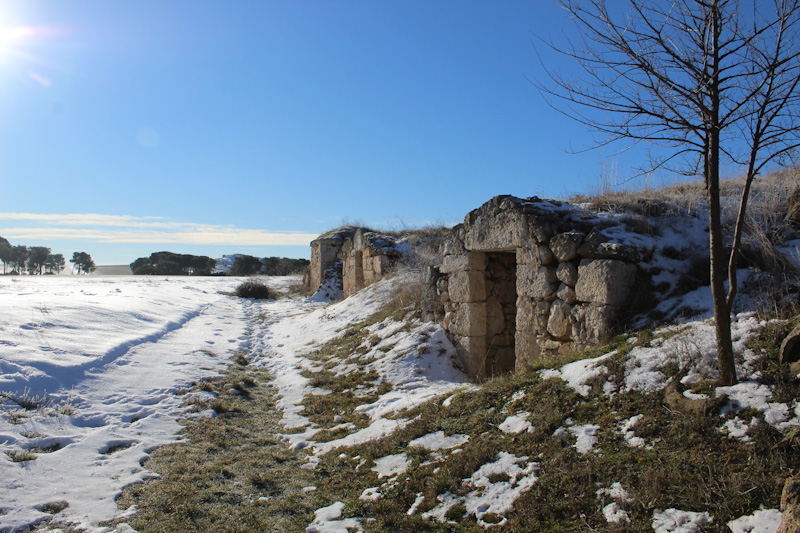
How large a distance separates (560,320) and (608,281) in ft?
2.80

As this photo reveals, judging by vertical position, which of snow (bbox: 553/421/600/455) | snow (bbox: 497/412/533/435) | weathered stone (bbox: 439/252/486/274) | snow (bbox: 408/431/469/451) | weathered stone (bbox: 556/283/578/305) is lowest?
snow (bbox: 408/431/469/451)

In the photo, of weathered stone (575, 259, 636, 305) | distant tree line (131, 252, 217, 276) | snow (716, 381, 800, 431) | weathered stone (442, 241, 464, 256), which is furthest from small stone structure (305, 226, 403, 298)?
distant tree line (131, 252, 217, 276)

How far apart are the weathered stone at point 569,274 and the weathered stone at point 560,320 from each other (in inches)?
11.0

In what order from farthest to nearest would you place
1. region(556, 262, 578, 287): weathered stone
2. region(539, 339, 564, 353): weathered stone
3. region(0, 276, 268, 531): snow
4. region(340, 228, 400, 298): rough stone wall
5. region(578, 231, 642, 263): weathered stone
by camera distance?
region(340, 228, 400, 298): rough stone wall
region(539, 339, 564, 353): weathered stone
region(556, 262, 578, 287): weathered stone
region(578, 231, 642, 263): weathered stone
region(0, 276, 268, 531): snow

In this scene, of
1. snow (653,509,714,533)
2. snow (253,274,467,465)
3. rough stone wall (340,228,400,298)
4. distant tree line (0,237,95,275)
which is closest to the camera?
snow (653,509,714,533)

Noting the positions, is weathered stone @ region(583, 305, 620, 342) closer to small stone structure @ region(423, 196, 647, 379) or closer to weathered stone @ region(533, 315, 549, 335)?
small stone structure @ region(423, 196, 647, 379)

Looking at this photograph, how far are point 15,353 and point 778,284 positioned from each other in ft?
28.5

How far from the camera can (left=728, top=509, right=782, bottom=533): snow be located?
2.17 metres

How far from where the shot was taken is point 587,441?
11.1 ft

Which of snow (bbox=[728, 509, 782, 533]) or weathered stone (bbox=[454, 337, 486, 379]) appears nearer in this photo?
snow (bbox=[728, 509, 782, 533])

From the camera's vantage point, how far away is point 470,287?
7496 millimetres

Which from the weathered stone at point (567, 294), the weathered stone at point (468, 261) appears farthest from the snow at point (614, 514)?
the weathered stone at point (468, 261)

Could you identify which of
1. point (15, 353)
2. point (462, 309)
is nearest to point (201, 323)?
point (15, 353)

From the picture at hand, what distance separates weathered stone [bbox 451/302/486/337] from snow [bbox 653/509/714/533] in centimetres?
499
